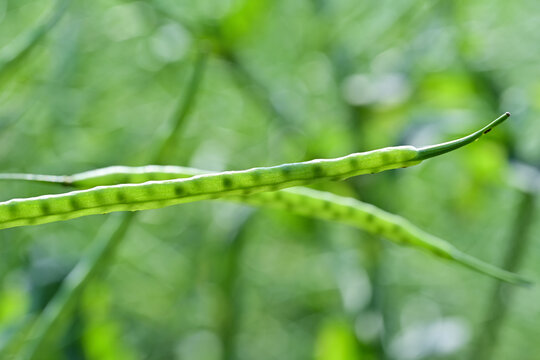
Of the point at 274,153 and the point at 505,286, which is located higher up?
the point at 274,153

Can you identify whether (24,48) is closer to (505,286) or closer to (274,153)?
(274,153)

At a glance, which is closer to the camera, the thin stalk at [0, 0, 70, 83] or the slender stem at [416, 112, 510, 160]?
the slender stem at [416, 112, 510, 160]

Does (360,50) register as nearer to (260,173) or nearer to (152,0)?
(152,0)

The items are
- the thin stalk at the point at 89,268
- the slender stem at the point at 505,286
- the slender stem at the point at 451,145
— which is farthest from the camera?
the slender stem at the point at 505,286

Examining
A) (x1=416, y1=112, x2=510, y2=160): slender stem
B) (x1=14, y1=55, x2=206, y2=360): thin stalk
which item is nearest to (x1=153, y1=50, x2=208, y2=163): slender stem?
(x1=14, y1=55, x2=206, y2=360): thin stalk

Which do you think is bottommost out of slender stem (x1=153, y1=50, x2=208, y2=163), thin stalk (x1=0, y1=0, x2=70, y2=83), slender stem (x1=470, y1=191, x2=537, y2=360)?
slender stem (x1=470, y1=191, x2=537, y2=360)

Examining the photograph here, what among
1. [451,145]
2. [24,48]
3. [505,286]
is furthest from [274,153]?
[451,145]

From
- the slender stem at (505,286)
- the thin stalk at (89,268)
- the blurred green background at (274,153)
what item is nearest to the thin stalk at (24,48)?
the blurred green background at (274,153)

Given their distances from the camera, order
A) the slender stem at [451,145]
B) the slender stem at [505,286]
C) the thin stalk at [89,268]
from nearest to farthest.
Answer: the slender stem at [451,145]
the thin stalk at [89,268]
the slender stem at [505,286]

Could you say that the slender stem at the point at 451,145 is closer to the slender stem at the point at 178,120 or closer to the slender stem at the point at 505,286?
the slender stem at the point at 178,120

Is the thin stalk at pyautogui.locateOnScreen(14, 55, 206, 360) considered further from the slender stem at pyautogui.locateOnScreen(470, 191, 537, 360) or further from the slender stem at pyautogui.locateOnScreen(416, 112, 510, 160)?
the slender stem at pyautogui.locateOnScreen(470, 191, 537, 360)
